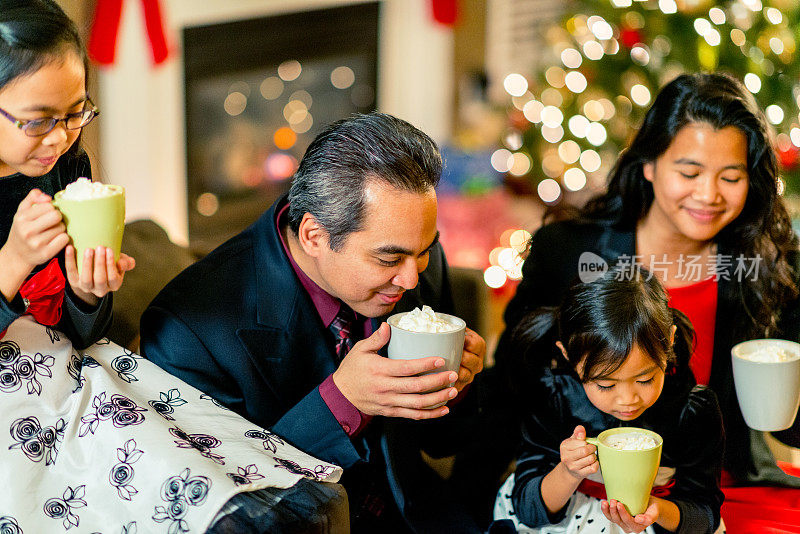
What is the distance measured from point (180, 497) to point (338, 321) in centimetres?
56

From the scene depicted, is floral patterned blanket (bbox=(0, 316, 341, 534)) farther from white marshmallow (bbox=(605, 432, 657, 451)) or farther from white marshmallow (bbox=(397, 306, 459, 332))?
white marshmallow (bbox=(605, 432, 657, 451))

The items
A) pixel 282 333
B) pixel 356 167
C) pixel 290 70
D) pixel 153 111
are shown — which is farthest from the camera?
pixel 290 70

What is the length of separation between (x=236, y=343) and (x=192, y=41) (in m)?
2.50

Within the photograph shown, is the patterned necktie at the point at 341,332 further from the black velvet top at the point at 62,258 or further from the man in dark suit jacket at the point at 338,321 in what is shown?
the black velvet top at the point at 62,258

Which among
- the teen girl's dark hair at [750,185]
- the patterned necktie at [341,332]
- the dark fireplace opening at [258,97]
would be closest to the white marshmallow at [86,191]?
the patterned necktie at [341,332]

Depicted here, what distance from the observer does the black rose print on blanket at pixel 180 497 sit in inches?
53.1

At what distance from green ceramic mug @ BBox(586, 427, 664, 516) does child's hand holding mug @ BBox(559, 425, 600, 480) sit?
20 millimetres

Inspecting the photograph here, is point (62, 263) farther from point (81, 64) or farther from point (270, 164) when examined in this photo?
point (270, 164)

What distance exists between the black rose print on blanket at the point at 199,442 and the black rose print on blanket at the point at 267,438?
0.23 feet

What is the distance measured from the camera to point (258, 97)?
4246 millimetres

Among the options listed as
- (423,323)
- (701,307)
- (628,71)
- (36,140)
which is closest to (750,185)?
(701,307)

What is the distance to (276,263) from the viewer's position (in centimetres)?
177

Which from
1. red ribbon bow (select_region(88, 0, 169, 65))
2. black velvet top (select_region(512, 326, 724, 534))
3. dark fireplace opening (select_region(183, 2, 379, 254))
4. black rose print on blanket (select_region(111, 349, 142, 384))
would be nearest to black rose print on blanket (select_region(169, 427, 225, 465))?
black rose print on blanket (select_region(111, 349, 142, 384))

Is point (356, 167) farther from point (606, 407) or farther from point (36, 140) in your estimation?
point (606, 407)
